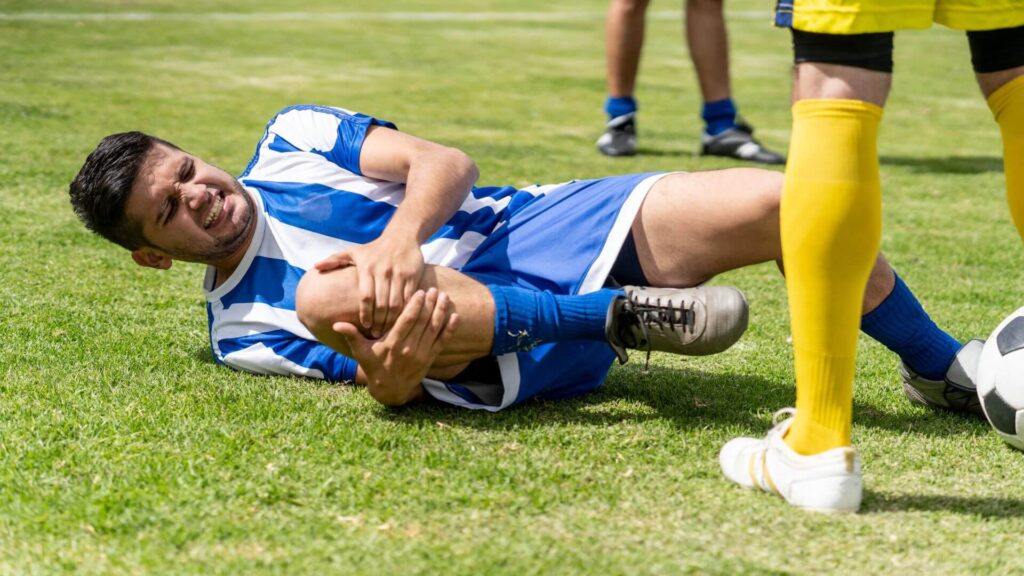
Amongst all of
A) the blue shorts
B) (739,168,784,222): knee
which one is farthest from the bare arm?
(739,168,784,222): knee

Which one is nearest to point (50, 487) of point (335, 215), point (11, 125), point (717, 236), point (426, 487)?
point (426, 487)

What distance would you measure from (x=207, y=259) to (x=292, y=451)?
0.63 m

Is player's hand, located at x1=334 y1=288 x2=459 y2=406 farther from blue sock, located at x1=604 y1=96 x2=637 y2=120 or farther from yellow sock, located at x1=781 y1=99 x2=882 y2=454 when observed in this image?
blue sock, located at x1=604 y1=96 x2=637 y2=120

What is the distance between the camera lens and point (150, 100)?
7570 mm

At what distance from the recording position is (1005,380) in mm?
2574

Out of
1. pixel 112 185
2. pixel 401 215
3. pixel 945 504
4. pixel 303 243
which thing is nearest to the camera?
pixel 945 504

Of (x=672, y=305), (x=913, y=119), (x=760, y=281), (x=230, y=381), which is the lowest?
(x=913, y=119)

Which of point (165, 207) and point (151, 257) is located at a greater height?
point (165, 207)

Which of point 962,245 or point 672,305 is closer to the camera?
point 672,305

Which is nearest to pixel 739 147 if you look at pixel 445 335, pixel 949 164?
pixel 949 164

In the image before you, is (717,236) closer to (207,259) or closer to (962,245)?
(207,259)

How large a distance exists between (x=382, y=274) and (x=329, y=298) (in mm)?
117

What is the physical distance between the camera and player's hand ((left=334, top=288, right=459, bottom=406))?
98.6 inches

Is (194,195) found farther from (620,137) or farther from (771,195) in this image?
(620,137)
